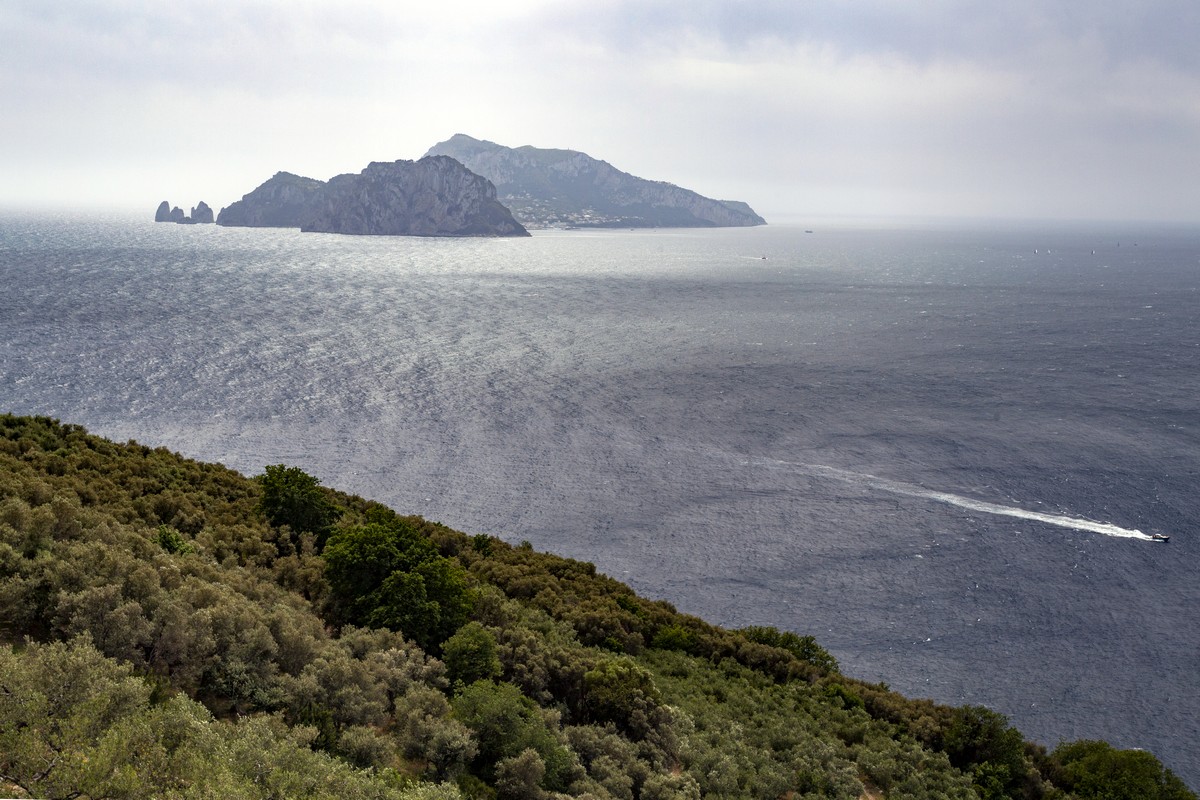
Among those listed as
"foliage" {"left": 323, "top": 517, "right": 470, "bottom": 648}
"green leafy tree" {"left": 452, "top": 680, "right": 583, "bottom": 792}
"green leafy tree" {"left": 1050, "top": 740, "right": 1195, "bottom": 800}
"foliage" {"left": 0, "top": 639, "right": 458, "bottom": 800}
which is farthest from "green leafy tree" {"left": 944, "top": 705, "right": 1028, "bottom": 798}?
"foliage" {"left": 0, "top": 639, "right": 458, "bottom": 800}

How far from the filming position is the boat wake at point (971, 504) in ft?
218

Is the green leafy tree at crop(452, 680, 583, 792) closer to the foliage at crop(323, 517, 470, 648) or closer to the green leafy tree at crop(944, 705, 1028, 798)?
the foliage at crop(323, 517, 470, 648)

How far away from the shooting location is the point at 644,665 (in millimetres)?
37375

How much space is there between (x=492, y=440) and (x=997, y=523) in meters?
55.0

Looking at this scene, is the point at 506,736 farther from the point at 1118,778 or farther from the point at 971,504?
the point at 971,504

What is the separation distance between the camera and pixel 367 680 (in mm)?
23719

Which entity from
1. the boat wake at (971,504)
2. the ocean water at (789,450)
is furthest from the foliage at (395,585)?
the boat wake at (971,504)

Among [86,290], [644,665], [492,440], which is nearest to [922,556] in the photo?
[644,665]

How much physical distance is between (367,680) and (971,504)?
66095 mm

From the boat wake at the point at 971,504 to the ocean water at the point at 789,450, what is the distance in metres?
0.40

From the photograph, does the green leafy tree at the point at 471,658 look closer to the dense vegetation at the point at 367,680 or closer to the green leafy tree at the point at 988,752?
the dense vegetation at the point at 367,680

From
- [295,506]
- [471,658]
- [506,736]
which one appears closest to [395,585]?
[471,658]

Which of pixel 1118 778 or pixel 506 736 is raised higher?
pixel 506 736

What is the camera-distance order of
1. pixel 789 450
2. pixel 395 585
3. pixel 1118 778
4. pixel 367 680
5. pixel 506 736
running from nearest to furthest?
pixel 506 736, pixel 367 680, pixel 395 585, pixel 1118 778, pixel 789 450
